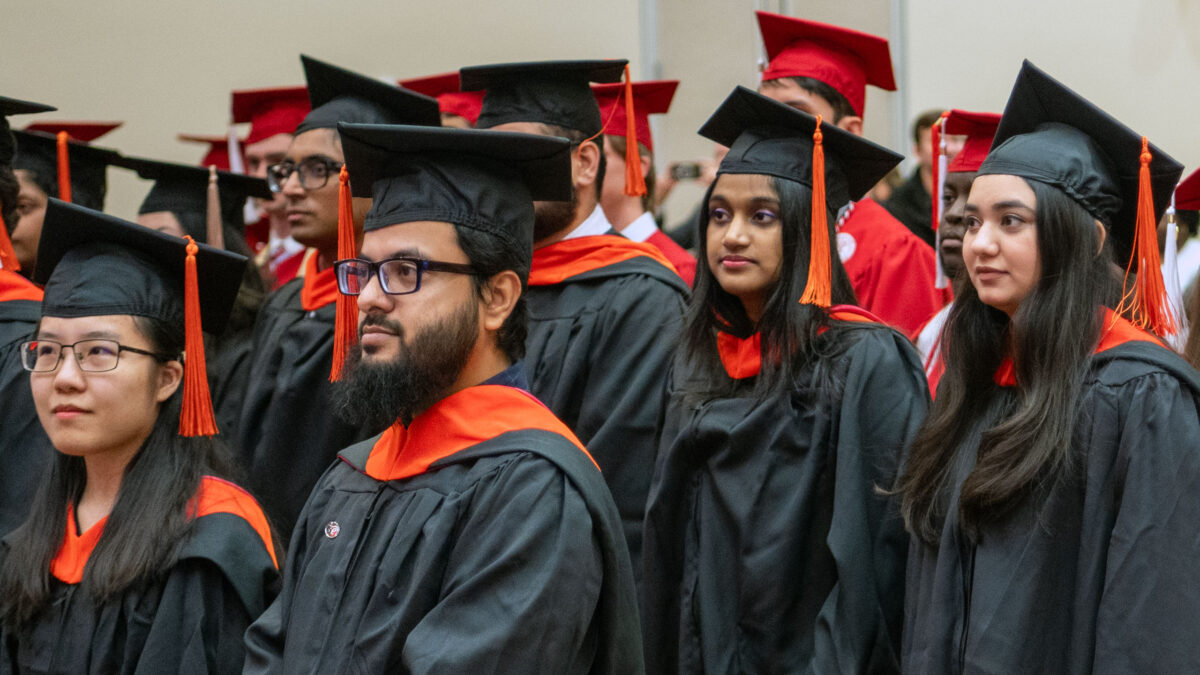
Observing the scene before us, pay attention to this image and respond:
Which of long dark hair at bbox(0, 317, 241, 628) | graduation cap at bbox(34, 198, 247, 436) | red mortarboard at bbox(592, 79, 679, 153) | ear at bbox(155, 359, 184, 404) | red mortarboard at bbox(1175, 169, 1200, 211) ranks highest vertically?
red mortarboard at bbox(592, 79, 679, 153)

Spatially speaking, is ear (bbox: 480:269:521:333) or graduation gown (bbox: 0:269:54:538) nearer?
ear (bbox: 480:269:521:333)

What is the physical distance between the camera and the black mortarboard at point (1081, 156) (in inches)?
109

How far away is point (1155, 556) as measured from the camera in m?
2.47

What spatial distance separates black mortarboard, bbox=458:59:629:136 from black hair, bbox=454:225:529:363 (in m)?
1.50

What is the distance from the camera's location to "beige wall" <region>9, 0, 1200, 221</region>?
7.32 meters

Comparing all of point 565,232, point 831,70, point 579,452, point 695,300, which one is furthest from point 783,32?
point 579,452

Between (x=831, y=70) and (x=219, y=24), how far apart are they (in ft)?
15.0

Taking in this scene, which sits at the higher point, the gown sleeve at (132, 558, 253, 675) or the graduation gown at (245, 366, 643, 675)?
the graduation gown at (245, 366, 643, 675)

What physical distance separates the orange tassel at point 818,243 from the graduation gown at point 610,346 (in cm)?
67

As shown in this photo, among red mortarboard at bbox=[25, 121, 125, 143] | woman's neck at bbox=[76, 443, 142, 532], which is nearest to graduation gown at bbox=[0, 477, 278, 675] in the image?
woman's neck at bbox=[76, 443, 142, 532]

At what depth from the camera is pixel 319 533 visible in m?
2.66

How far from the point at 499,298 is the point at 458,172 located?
0.90 ft

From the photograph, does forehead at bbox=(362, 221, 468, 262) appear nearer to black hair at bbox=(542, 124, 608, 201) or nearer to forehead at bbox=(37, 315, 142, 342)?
forehead at bbox=(37, 315, 142, 342)

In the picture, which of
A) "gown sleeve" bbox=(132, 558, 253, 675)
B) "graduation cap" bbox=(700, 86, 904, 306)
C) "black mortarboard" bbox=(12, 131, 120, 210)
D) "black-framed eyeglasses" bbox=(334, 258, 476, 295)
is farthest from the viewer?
"black mortarboard" bbox=(12, 131, 120, 210)
